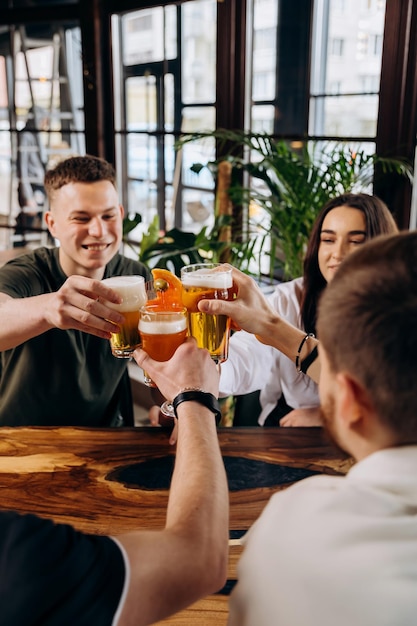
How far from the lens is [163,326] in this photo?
138 cm

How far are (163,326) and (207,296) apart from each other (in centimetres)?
17

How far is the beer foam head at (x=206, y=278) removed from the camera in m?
1.49

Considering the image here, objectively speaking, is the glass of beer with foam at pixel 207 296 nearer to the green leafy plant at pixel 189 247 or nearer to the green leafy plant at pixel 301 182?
the green leafy plant at pixel 301 182

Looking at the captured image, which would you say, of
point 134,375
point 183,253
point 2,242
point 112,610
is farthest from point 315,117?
point 2,242

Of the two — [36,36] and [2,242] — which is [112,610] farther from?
[2,242]

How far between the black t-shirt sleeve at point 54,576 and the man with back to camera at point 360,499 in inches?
6.3

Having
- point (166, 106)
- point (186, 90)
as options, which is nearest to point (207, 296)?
point (186, 90)

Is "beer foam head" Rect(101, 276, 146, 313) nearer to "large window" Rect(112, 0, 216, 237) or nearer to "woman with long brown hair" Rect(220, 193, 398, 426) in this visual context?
"woman with long brown hair" Rect(220, 193, 398, 426)

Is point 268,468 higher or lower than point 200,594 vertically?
lower

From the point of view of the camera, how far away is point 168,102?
4.28 meters

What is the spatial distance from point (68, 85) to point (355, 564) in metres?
4.99

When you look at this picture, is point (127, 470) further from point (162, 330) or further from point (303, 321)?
point (303, 321)

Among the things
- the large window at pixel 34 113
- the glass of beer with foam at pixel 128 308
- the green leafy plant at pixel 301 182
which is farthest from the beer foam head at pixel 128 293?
the large window at pixel 34 113

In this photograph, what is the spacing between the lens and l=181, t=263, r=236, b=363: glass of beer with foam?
1493 millimetres
